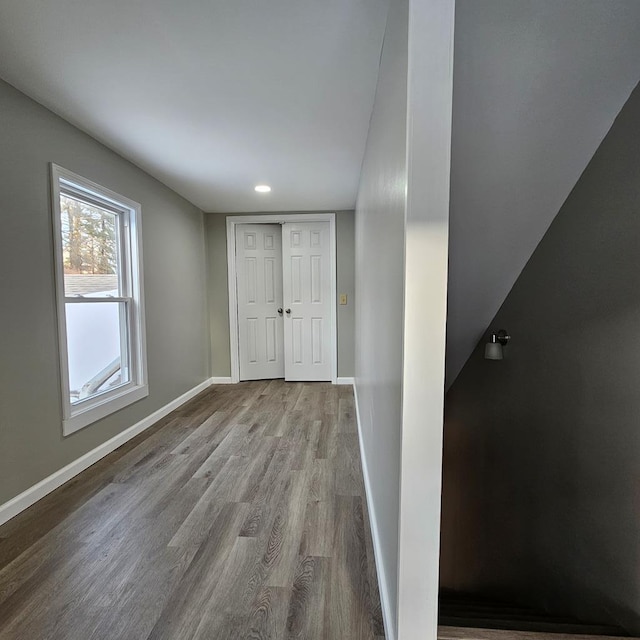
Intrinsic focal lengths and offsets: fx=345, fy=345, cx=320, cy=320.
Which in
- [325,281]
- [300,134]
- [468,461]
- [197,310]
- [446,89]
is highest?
[300,134]

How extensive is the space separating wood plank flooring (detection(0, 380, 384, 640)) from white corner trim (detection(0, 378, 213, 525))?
50mm

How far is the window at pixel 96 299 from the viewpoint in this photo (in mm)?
2139

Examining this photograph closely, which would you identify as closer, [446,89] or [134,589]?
[446,89]

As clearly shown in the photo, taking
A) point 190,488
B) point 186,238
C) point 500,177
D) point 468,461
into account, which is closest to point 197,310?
point 186,238

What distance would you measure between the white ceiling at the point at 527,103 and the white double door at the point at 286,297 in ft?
9.14

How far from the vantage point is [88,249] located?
8.06 feet

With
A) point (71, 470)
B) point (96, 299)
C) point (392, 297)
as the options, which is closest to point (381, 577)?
point (392, 297)

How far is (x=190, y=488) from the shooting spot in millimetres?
2002

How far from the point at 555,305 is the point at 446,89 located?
1335 millimetres

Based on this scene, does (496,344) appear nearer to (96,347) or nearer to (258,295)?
(96,347)

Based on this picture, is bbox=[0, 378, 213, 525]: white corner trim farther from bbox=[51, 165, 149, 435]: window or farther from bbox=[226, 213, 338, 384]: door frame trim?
bbox=[226, 213, 338, 384]: door frame trim

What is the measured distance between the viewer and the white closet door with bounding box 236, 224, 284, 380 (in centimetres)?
445

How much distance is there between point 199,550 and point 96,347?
67.6 inches

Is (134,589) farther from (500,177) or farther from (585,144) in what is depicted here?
(585,144)
